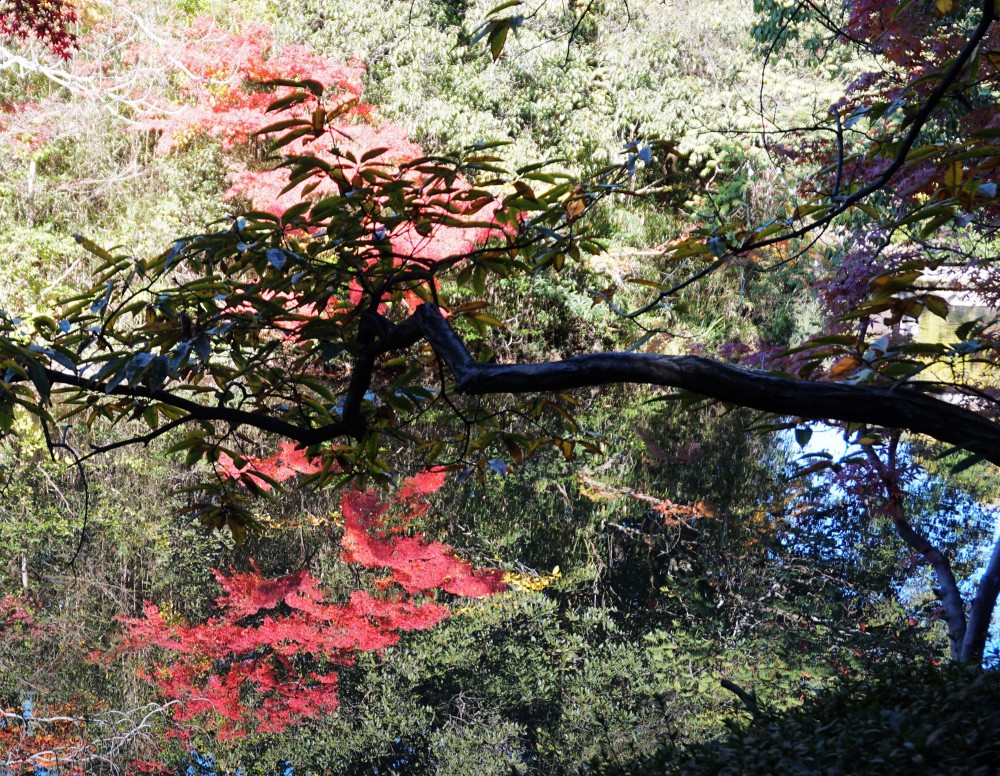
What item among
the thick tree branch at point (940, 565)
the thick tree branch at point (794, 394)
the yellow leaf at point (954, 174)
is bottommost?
the thick tree branch at point (794, 394)

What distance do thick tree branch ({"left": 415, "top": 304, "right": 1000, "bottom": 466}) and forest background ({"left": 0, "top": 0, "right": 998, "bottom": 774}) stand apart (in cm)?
11

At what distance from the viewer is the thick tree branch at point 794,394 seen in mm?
1187

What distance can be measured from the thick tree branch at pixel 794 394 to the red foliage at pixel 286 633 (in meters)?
2.97

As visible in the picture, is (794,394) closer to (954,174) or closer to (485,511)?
(954,174)

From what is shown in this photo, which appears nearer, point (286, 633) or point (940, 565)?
point (940, 565)

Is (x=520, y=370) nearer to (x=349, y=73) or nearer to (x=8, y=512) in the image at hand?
(x=8, y=512)

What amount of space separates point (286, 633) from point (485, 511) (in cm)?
212

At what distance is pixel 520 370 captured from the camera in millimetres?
1296

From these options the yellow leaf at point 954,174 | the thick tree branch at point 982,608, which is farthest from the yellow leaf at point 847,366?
the thick tree branch at point 982,608

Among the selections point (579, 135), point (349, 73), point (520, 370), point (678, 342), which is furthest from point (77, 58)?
point (520, 370)

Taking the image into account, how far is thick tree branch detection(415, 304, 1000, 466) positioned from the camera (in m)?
1.19

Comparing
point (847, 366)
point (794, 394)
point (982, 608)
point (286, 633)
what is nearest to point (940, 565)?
point (982, 608)

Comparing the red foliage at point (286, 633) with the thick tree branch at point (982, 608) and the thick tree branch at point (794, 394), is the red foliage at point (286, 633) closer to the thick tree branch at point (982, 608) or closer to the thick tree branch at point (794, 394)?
the thick tree branch at point (982, 608)

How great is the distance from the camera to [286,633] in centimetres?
454
